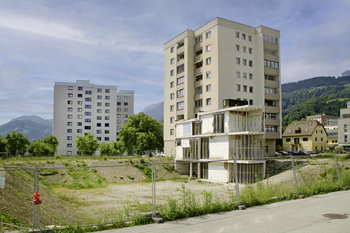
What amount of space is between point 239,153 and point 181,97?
24615 millimetres

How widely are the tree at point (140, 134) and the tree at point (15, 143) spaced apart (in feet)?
67.9

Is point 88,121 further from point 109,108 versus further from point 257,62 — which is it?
point 257,62

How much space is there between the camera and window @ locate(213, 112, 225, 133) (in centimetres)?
3325

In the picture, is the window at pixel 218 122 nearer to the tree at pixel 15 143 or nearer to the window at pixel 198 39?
the window at pixel 198 39

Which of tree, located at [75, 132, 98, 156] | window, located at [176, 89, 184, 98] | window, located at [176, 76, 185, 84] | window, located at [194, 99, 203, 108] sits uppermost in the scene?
window, located at [176, 76, 185, 84]

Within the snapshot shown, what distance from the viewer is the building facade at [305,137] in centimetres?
7688

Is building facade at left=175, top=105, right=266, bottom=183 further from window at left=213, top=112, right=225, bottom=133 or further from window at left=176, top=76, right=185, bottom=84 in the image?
window at left=176, top=76, right=185, bottom=84

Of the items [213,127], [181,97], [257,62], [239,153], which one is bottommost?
[239,153]

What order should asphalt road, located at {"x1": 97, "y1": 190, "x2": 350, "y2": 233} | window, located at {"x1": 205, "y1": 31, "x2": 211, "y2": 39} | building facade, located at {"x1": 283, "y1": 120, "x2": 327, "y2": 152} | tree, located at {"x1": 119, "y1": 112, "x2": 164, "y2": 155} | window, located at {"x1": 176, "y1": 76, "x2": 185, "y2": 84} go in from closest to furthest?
asphalt road, located at {"x1": 97, "y1": 190, "x2": 350, "y2": 233} → window, located at {"x1": 205, "y1": 31, "x2": 211, "y2": 39} → window, located at {"x1": 176, "y1": 76, "x2": 185, "y2": 84} → tree, located at {"x1": 119, "y1": 112, "x2": 164, "y2": 155} → building facade, located at {"x1": 283, "y1": 120, "x2": 327, "y2": 152}

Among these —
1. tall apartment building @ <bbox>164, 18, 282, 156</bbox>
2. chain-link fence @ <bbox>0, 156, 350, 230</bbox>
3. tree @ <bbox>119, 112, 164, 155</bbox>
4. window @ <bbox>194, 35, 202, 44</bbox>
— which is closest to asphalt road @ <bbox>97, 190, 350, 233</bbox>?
chain-link fence @ <bbox>0, 156, 350, 230</bbox>

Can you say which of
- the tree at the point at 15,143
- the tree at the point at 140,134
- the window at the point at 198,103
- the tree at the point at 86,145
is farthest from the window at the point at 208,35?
the tree at the point at 15,143

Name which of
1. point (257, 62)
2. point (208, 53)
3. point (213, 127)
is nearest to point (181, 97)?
point (208, 53)

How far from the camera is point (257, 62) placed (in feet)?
171

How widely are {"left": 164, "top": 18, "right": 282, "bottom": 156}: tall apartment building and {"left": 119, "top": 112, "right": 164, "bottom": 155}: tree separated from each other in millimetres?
6054
